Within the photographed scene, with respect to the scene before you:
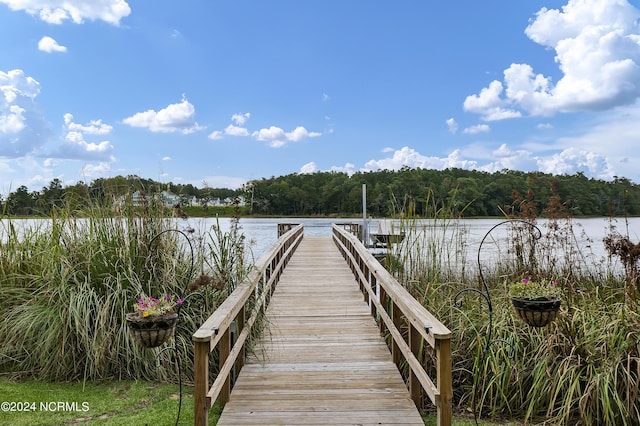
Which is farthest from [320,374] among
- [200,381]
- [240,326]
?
[200,381]

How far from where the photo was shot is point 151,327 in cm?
257

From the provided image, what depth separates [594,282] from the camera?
5.12 meters

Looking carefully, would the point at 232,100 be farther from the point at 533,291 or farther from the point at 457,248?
the point at 533,291

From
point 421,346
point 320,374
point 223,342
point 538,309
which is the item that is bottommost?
point 320,374

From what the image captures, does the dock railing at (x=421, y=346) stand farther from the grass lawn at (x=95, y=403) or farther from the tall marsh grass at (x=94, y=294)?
the tall marsh grass at (x=94, y=294)

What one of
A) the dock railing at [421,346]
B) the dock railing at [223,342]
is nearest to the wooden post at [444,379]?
the dock railing at [421,346]

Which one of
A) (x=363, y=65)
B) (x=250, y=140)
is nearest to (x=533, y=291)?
(x=250, y=140)

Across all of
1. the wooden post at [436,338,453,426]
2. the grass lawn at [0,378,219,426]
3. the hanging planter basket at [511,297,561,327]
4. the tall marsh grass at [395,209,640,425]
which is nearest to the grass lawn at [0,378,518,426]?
the grass lawn at [0,378,219,426]

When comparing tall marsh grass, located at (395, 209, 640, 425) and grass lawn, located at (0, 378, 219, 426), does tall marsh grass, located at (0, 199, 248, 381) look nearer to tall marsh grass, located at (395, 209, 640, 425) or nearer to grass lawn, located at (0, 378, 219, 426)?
grass lawn, located at (0, 378, 219, 426)

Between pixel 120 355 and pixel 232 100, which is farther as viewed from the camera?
pixel 232 100

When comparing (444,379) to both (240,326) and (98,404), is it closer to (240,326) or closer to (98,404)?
(240,326)

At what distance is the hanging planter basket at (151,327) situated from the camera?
255 cm

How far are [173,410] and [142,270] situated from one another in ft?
4.90

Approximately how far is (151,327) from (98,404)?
1.67 meters
